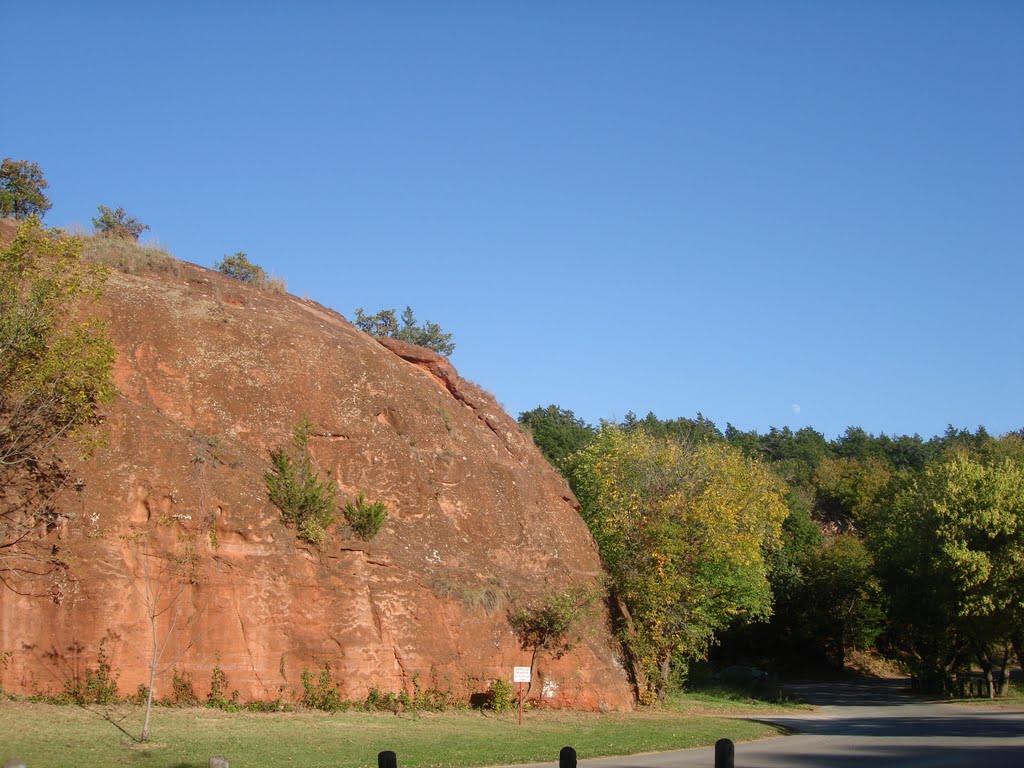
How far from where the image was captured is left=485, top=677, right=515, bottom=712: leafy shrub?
84.5 feet

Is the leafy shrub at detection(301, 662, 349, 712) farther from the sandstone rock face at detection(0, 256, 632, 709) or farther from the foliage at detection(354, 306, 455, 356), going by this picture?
the foliage at detection(354, 306, 455, 356)

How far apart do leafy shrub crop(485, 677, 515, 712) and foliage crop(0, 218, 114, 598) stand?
1238 centimetres

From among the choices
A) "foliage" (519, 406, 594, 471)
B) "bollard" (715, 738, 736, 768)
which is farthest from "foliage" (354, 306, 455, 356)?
"bollard" (715, 738, 736, 768)

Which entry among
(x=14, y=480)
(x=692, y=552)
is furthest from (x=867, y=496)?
(x=14, y=480)

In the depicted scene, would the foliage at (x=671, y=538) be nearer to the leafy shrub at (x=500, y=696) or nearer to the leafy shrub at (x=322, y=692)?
the leafy shrub at (x=500, y=696)

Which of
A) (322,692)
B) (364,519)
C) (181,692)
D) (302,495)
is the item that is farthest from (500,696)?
(181,692)

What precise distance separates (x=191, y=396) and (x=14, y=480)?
223 inches

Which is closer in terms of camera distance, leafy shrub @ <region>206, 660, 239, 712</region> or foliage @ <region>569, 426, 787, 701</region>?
leafy shrub @ <region>206, 660, 239, 712</region>

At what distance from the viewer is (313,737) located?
1961 cm

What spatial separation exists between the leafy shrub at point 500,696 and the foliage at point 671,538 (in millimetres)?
6217

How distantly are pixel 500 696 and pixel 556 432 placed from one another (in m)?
48.5

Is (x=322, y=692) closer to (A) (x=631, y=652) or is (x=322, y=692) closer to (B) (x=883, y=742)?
(A) (x=631, y=652)

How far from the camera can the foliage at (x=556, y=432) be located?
68750mm

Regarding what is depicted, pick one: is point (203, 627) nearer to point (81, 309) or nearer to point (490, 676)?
point (490, 676)
